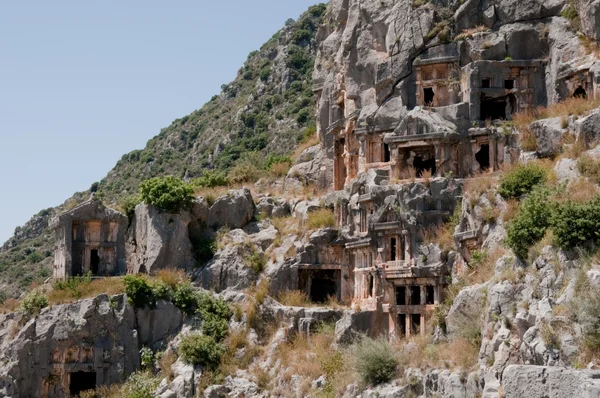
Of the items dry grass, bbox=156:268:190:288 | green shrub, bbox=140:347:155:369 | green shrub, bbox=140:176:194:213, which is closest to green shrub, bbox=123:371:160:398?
green shrub, bbox=140:347:155:369

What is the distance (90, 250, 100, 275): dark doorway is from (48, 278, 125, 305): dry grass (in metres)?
2.82

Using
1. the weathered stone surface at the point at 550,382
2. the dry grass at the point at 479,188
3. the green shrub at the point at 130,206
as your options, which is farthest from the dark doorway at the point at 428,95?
the weathered stone surface at the point at 550,382

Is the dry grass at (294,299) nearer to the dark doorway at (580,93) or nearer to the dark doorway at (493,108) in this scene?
the dark doorway at (493,108)

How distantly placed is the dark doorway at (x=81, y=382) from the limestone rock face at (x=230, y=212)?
9.14 m

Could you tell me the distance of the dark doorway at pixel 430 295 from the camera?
3956 cm

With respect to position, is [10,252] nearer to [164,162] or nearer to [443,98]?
[164,162]

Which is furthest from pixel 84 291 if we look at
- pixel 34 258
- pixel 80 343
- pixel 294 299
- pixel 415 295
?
pixel 34 258

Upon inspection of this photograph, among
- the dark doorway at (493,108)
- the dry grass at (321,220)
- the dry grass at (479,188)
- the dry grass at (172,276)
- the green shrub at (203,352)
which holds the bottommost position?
the green shrub at (203,352)

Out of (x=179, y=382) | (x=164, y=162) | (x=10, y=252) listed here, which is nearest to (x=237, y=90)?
(x=164, y=162)

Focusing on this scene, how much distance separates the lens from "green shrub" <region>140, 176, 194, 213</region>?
149 feet

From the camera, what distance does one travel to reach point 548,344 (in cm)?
2384

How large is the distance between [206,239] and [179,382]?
8.45m

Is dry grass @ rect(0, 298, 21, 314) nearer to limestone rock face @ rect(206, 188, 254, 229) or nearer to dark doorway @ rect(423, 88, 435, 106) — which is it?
limestone rock face @ rect(206, 188, 254, 229)

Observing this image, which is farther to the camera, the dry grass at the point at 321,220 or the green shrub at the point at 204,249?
the green shrub at the point at 204,249
